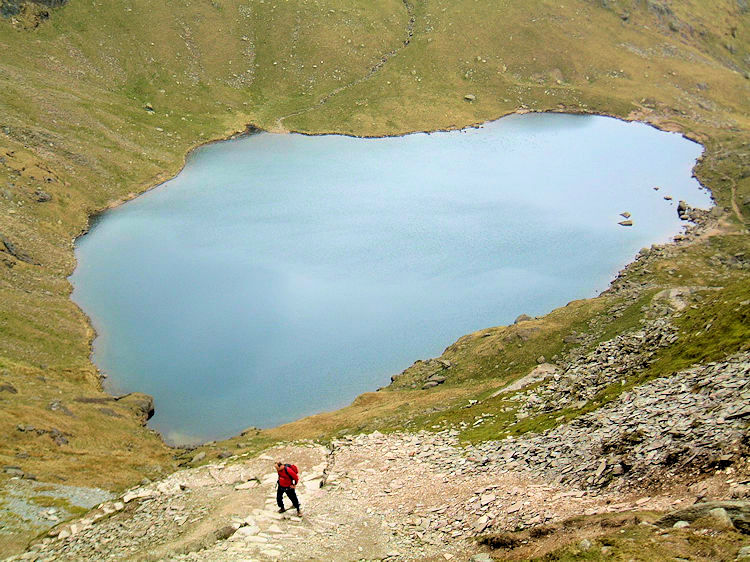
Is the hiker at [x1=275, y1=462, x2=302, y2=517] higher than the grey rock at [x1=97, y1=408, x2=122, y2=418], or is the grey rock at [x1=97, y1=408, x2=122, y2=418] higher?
the grey rock at [x1=97, y1=408, x2=122, y2=418]

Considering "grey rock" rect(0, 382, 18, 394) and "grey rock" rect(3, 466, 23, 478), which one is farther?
"grey rock" rect(0, 382, 18, 394)

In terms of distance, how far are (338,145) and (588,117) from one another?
54.6 m

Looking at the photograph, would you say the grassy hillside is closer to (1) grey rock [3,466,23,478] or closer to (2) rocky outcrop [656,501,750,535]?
(1) grey rock [3,466,23,478]

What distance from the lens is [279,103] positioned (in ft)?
447

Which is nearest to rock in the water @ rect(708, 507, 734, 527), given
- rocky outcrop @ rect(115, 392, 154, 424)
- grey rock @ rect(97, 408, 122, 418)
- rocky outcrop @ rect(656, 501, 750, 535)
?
rocky outcrop @ rect(656, 501, 750, 535)

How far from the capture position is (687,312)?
157ft

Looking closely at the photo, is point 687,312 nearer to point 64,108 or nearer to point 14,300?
point 14,300

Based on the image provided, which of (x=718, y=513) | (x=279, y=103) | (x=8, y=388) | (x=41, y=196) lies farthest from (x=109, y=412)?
(x=279, y=103)

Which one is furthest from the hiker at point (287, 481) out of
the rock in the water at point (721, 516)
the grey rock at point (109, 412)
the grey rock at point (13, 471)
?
the grey rock at point (109, 412)

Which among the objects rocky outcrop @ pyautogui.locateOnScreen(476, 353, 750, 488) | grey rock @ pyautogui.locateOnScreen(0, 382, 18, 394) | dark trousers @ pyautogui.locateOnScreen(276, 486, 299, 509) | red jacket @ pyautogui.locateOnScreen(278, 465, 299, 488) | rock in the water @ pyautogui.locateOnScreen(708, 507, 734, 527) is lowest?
Answer: rock in the water @ pyautogui.locateOnScreen(708, 507, 734, 527)

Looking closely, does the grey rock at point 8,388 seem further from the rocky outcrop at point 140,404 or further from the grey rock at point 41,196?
the grey rock at point 41,196

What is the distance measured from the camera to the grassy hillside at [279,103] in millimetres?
54531

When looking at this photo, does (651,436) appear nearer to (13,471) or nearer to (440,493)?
(440,493)

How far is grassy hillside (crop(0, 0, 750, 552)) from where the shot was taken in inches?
2147
